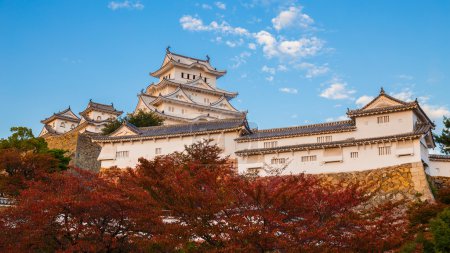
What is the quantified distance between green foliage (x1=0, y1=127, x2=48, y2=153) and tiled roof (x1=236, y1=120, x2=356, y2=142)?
535 inches

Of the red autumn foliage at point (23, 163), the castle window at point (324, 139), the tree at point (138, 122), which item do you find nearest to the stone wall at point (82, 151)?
the tree at point (138, 122)

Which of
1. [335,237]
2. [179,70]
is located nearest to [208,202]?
[335,237]

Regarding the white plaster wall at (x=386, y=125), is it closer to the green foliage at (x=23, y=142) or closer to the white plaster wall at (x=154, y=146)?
the white plaster wall at (x=154, y=146)

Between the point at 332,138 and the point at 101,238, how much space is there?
17.5 m

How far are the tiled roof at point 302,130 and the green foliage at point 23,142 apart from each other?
13586mm

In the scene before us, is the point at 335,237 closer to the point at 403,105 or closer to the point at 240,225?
the point at 240,225

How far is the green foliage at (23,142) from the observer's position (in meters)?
32.8

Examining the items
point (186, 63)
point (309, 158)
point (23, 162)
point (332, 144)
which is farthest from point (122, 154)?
point (186, 63)

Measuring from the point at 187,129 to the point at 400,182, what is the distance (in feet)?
49.1

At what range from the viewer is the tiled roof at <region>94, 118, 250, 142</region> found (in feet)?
108

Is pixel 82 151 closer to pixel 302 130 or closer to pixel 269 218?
pixel 302 130

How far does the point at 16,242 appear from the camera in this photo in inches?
618

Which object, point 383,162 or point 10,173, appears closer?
point 383,162

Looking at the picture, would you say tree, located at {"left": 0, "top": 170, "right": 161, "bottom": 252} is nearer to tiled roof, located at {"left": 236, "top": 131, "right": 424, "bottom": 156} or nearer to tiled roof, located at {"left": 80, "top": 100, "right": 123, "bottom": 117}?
tiled roof, located at {"left": 236, "top": 131, "right": 424, "bottom": 156}
